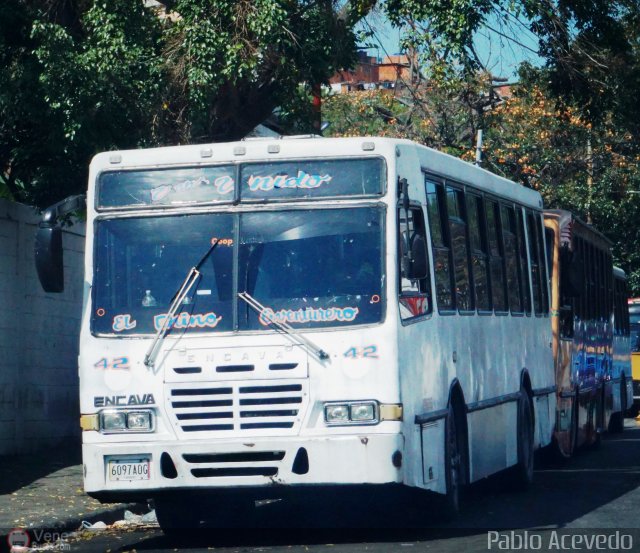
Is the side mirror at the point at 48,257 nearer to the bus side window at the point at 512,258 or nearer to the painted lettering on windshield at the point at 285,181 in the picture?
the painted lettering on windshield at the point at 285,181

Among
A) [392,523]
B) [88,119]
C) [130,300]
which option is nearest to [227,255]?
[130,300]

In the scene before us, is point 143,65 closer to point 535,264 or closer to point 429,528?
point 535,264

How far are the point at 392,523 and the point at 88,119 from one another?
5.77 m

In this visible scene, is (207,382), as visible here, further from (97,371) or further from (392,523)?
(392,523)

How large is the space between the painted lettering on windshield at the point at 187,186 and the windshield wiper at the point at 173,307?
573 millimetres

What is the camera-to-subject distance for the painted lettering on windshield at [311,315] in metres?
9.79

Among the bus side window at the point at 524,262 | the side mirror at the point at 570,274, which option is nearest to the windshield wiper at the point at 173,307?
the bus side window at the point at 524,262

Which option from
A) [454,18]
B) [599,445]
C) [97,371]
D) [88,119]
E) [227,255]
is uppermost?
[454,18]

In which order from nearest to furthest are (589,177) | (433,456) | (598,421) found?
Answer: (433,456), (598,421), (589,177)

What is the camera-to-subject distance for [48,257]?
9766 millimetres

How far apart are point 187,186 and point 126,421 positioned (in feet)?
6.01

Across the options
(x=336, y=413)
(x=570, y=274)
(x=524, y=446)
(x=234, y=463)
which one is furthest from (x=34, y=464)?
(x=570, y=274)

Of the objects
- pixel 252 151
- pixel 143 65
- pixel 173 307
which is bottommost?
pixel 173 307

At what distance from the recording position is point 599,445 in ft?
68.4
